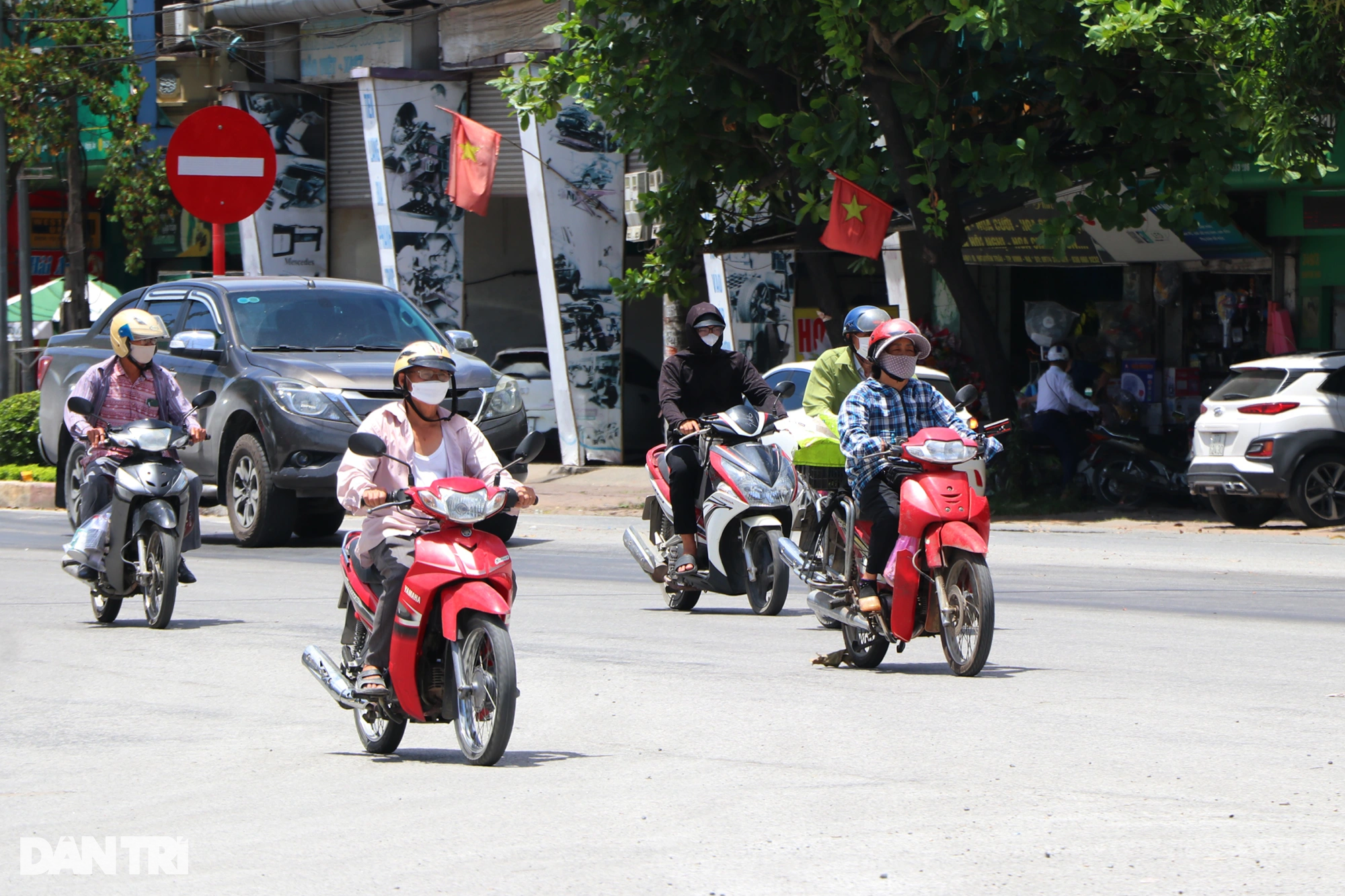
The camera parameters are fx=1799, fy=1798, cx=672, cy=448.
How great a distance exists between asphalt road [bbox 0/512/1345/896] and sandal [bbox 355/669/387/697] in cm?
27

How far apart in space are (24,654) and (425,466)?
12.4 ft

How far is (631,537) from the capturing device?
37.5ft

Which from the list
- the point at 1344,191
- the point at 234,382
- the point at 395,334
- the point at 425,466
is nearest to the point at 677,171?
the point at 395,334

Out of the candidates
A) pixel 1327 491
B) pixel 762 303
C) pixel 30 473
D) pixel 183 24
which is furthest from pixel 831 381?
pixel 183 24

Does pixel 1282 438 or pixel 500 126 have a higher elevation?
pixel 500 126

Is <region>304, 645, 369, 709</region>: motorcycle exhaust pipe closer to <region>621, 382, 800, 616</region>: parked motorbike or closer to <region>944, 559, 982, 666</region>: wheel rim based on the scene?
<region>944, 559, 982, 666</region>: wheel rim

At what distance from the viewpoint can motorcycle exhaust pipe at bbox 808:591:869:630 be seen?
8.44 m

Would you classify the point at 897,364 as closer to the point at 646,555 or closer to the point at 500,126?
the point at 646,555

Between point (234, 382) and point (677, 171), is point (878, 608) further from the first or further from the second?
point (677, 171)

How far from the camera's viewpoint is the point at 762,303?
24.6m

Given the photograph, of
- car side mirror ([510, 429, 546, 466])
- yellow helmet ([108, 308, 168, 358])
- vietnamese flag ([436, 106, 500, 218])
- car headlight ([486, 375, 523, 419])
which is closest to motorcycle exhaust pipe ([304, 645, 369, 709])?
car side mirror ([510, 429, 546, 466])

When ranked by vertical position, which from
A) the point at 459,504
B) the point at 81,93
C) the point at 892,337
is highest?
the point at 81,93

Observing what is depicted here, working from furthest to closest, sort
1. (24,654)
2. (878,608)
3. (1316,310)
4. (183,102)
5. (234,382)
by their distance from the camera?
(183,102), (1316,310), (234,382), (24,654), (878,608)

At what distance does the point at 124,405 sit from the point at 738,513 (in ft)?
12.0
